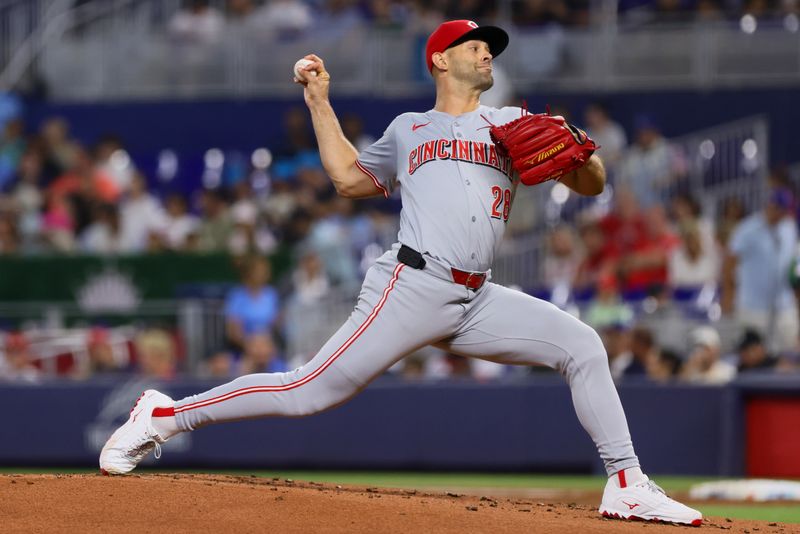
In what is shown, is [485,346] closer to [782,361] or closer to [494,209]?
[494,209]

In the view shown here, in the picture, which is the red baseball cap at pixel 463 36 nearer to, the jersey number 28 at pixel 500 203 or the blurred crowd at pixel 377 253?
the jersey number 28 at pixel 500 203

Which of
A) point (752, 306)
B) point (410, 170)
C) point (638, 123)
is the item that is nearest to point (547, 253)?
point (752, 306)

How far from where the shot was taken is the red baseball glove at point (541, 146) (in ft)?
19.9

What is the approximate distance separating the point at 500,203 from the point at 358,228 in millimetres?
8717

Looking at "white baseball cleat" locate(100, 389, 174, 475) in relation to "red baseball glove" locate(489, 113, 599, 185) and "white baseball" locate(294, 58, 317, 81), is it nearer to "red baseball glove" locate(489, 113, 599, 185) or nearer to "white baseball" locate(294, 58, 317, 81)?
"white baseball" locate(294, 58, 317, 81)

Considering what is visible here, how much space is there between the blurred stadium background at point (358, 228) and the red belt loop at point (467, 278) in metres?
5.30

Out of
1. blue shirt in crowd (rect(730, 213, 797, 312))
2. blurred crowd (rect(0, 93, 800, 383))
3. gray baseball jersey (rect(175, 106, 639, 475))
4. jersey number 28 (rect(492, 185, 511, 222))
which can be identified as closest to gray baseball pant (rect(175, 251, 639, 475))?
gray baseball jersey (rect(175, 106, 639, 475))

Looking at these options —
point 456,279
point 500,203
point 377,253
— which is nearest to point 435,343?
point 456,279

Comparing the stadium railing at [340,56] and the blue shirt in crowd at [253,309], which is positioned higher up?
the stadium railing at [340,56]

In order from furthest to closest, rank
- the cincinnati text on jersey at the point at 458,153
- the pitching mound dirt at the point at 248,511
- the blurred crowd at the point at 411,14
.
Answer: the blurred crowd at the point at 411,14 → the cincinnati text on jersey at the point at 458,153 → the pitching mound dirt at the point at 248,511

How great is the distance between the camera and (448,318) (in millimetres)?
6086

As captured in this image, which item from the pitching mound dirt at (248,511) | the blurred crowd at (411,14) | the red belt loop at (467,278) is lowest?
the pitching mound dirt at (248,511)

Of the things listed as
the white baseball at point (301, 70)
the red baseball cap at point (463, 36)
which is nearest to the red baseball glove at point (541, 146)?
the red baseball cap at point (463, 36)

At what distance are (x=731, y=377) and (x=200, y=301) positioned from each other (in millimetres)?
4873
